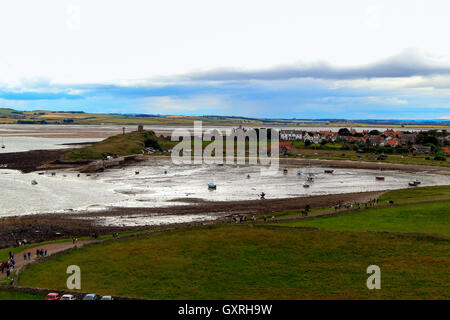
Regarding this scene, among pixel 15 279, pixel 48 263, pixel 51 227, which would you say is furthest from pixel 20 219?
pixel 15 279

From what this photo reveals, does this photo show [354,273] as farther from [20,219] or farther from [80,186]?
[80,186]

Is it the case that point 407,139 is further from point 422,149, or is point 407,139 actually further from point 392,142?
point 422,149

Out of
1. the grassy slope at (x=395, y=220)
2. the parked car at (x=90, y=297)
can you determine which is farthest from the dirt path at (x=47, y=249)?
the grassy slope at (x=395, y=220)

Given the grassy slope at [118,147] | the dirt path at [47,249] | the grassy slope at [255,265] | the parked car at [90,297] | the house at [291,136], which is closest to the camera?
the parked car at [90,297]

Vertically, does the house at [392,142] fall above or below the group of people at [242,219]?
above

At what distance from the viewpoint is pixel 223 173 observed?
104 meters

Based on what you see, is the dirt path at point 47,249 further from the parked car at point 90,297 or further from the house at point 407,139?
the house at point 407,139

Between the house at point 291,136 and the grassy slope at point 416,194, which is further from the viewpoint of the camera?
the house at point 291,136

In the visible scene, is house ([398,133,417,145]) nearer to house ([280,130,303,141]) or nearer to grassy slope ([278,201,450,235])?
house ([280,130,303,141])

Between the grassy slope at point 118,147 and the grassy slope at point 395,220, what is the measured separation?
89.4 metres

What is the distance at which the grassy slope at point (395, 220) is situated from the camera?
4331 cm

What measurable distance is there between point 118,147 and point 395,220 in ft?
369

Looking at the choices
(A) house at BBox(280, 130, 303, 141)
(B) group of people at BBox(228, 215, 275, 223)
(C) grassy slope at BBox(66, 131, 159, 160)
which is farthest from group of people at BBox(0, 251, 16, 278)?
(A) house at BBox(280, 130, 303, 141)
